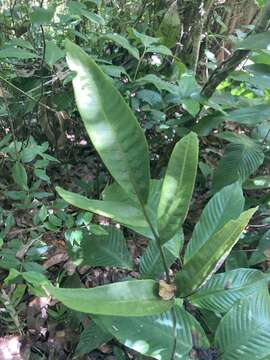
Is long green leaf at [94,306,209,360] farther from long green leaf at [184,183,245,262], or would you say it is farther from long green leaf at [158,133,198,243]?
long green leaf at [158,133,198,243]

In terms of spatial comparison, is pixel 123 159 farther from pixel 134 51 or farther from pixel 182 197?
pixel 134 51

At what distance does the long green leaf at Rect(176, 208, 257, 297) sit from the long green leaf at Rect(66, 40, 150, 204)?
4.8 inches

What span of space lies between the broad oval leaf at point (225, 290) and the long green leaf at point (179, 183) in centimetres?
32

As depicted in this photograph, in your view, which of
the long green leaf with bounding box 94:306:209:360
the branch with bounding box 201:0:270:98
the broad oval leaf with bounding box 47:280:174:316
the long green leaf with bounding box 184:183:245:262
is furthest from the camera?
the branch with bounding box 201:0:270:98

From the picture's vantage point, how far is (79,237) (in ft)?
3.79

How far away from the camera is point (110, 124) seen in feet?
2.03

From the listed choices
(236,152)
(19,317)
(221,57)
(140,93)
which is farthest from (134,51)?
(221,57)

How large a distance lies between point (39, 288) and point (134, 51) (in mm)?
733

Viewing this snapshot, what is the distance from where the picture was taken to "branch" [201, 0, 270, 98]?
1396 millimetres

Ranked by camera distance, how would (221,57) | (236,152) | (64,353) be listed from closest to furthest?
(64,353) < (236,152) < (221,57)

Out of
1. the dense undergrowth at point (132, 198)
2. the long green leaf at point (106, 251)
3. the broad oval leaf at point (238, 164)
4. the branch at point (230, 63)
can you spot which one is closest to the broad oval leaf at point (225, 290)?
the dense undergrowth at point (132, 198)


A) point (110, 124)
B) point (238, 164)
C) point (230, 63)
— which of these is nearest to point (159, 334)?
point (110, 124)

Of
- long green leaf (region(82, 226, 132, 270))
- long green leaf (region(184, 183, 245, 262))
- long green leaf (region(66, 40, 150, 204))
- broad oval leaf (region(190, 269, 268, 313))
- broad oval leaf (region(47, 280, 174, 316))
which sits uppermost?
long green leaf (region(66, 40, 150, 204))

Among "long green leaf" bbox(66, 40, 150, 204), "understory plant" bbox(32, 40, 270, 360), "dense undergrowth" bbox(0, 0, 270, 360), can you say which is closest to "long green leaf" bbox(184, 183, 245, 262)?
"dense undergrowth" bbox(0, 0, 270, 360)
